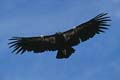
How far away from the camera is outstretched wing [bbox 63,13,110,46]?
3812 cm

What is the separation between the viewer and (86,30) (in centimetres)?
3900

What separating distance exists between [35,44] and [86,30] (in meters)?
4.19

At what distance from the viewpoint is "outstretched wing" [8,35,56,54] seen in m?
38.4

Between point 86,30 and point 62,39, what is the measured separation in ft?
9.03

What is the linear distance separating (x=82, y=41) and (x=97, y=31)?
64.2 inches

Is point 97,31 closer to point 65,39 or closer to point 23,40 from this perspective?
point 65,39

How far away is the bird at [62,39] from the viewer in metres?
37.3

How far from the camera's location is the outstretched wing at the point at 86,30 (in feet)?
125

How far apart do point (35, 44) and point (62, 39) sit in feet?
10.5

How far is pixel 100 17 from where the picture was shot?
3881 centimetres

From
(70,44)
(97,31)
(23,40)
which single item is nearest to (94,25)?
(97,31)

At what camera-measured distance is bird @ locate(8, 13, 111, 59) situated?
1469 inches

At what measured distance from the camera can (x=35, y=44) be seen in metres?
39.5

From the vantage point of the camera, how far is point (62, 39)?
37125 millimetres
